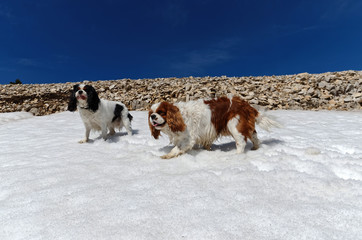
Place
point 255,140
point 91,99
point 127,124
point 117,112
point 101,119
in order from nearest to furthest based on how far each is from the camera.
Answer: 1. point 255,140
2. point 91,99
3. point 101,119
4. point 127,124
5. point 117,112

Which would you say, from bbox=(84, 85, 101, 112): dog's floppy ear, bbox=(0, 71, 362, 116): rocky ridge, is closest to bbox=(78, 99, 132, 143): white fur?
bbox=(84, 85, 101, 112): dog's floppy ear

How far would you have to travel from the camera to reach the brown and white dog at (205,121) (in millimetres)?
3705

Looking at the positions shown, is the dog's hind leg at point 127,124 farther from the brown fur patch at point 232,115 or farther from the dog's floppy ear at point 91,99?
the brown fur patch at point 232,115

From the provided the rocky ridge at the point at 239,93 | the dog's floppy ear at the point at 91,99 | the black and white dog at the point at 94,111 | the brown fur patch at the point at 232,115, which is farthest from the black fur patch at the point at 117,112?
the rocky ridge at the point at 239,93

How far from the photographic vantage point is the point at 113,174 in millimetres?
3109

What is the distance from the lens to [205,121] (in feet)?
12.6

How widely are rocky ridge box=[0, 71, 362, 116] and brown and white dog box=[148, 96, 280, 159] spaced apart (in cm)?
780

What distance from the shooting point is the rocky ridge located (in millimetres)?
11484

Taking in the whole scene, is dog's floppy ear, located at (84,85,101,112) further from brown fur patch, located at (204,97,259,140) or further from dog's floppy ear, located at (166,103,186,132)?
brown fur patch, located at (204,97,259,140)

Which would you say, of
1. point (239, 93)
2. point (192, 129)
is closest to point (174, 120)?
point (192, 129)

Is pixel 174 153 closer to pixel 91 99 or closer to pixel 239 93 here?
pixel 91 99

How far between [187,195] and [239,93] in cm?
1087

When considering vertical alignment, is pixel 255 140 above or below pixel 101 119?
below

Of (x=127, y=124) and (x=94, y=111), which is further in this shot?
(x=127, y=124)
